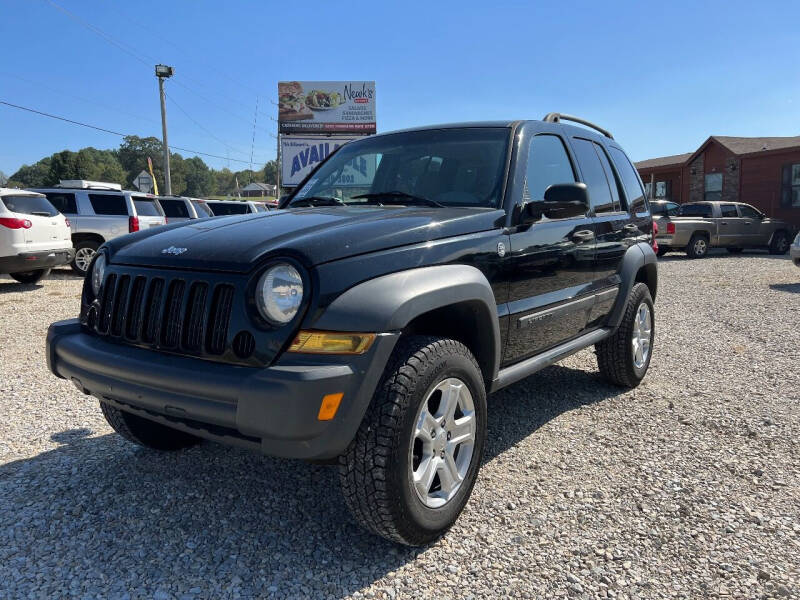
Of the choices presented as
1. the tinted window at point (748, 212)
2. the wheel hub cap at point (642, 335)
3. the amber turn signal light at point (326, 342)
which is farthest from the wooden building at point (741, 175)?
the amber turn signal light at point (326, 342)

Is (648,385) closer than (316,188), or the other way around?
(316,188)

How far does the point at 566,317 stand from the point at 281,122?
1986cm

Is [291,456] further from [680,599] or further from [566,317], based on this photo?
[566,317]

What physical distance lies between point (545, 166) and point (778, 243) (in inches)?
752

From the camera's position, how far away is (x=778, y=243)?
19.1 metres

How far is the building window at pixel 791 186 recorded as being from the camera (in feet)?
71.4

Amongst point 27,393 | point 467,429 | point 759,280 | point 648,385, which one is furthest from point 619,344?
point 759,280

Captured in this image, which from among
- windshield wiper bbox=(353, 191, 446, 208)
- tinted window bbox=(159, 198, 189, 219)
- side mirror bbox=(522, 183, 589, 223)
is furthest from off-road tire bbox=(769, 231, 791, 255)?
windshield wiper bbox=(353, 191, 446, 208)

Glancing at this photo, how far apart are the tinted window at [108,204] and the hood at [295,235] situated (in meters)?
10.9

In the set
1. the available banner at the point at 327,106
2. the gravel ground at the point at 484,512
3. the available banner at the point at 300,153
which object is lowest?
the gravel ground at the point at 484,512

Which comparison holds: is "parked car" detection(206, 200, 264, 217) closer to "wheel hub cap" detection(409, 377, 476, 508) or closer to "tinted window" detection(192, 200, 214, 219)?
"tinted window" detection(192, 200, 214, 219)

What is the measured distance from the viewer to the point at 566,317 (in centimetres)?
362

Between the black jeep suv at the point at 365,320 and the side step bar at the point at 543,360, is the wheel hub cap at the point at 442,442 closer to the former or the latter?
the black jeep suv at the point at 365,320

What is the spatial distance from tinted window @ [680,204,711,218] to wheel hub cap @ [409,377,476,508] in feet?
57.3
